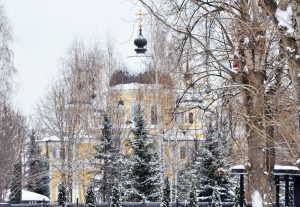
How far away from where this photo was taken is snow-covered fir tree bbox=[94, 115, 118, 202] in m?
33.9

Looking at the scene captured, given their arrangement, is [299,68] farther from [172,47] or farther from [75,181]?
[75,181]

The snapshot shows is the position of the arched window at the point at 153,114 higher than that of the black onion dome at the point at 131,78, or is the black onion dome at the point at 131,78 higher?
the black onion dome at the point at 131,78

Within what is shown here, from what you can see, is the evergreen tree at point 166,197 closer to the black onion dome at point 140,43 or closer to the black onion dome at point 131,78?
the black onion dome at point 131,78

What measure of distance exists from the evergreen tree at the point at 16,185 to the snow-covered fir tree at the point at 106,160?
4.58 meters

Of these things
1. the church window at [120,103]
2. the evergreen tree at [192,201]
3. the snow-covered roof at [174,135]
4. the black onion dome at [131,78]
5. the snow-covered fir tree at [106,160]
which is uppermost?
the black onion dome at [131,78]

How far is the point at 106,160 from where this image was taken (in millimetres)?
34062

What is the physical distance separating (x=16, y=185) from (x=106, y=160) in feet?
17.5

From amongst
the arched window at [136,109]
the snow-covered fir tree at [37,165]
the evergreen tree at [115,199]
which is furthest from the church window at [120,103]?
the evergreen tree at [115,199]

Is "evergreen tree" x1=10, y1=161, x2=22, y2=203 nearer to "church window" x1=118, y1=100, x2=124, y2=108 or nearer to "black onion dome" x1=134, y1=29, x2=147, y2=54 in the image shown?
"church window" x1=118, y1=100, x2=124, y2=108

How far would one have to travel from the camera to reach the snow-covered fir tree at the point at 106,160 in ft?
111

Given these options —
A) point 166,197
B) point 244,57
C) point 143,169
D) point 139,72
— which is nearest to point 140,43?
point 139,72

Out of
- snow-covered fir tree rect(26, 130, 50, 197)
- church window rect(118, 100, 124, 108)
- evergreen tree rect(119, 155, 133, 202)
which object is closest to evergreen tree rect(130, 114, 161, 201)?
evergreen tree rect(119, 155, 133, 202)

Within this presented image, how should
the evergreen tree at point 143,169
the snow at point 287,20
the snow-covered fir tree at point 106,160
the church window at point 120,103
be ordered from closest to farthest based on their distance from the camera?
the snow at point 287,20 < the evergreen tree at point 143,169 < the snow-covered fir tree at point 106,160 < the church window at point 120,103

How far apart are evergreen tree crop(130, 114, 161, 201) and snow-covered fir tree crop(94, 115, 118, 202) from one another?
8.09 feet
